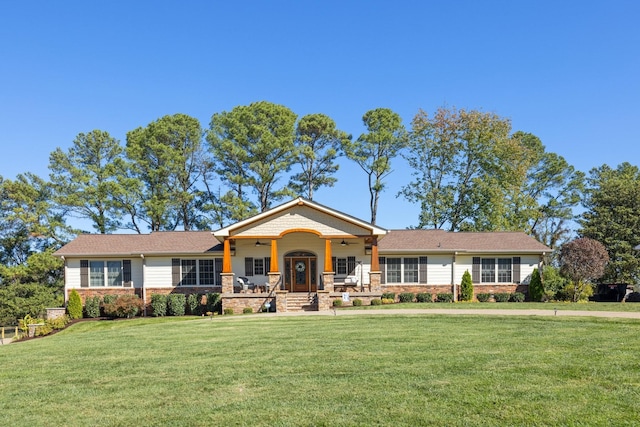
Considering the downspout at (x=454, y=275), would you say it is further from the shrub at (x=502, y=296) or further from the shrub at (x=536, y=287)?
the shrub at (x=536, y=287)

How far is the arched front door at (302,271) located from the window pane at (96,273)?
367 inches

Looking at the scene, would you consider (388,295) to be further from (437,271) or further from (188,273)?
(188,273)

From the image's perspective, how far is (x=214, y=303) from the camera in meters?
24.2

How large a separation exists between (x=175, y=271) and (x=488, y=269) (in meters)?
16.2

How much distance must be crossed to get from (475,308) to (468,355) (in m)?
10.6

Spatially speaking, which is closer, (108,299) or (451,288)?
(108,299)

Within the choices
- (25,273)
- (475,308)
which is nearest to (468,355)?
(475,308)

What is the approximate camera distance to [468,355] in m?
9.37

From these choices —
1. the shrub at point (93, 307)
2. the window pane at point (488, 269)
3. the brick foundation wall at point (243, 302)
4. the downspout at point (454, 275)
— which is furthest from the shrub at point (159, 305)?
the window pane at point (488, 269)

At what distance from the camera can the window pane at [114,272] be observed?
86.0 ft

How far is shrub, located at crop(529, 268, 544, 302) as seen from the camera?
25625 millimetres

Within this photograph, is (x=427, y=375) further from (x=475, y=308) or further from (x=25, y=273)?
(x=25, y=273)

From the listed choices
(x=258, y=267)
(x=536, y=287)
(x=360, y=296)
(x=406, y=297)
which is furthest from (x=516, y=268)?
(x=258, y=267)

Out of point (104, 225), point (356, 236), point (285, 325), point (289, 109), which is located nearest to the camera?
point (285, 325)
